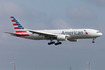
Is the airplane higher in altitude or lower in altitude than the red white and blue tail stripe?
lower

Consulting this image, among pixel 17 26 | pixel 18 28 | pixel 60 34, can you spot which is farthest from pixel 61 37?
pixel 17 26

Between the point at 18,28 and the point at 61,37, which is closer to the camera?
the point at 61,37

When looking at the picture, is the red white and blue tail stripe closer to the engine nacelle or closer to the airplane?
the airplane

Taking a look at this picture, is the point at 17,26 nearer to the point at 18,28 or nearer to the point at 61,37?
the point at 18,28

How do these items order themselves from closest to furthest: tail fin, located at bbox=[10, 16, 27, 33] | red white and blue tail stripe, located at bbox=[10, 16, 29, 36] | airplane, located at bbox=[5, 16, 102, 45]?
1. airplane, located at bbox=[5, 16, 102, 45]
2. red white and blue tail stripe, located at bbox=[10, 16, 29, 36]
3. tail fin, located at bbox=[10, 16, 27, 33]

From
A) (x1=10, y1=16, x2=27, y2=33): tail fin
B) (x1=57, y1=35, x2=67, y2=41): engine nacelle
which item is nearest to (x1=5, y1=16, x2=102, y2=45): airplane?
(x1=57, y1=35, x2=67, y2=41): engine nacelle

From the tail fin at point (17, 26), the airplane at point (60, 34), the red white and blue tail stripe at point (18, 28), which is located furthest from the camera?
the tail fin at point (17, 26)

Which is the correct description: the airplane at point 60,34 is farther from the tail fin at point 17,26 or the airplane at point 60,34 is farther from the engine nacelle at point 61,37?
the tail fin at point 17,26

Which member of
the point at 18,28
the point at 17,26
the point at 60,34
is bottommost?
the point at 60,34

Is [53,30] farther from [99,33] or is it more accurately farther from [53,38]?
A: [99,33]

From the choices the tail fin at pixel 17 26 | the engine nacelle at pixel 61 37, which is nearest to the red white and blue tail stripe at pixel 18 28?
the tail fin at pixel 17 26

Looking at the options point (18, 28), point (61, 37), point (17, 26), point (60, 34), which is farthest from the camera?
point (17, 26)

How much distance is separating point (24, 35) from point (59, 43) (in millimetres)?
13214

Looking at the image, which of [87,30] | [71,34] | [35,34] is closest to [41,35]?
[35,34]
